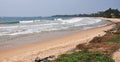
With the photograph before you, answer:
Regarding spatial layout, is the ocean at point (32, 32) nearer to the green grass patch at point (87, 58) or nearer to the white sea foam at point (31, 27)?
the white sea foam at point (31, 27)

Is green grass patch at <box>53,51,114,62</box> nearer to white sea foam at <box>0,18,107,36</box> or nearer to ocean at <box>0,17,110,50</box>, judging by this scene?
ocean at <box>0,17,110,50</box>

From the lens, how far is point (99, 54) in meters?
11.0

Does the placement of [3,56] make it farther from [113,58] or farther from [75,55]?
[113,58]

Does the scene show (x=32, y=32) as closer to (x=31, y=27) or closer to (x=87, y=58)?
(x=31, y=27)

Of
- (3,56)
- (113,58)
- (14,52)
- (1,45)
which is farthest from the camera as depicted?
(1,45)

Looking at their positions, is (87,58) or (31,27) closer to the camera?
(87,58)

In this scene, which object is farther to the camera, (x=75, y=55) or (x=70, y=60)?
(x=75, y=55)

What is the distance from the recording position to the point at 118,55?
1121 centimetres

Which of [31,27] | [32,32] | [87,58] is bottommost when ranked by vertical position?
[31,27]

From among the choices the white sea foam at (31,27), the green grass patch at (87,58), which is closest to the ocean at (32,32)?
the white sea foam at (31,27)

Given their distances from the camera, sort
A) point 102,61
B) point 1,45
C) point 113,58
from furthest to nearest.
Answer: point 1,45 < point 113,58 < point 102,61

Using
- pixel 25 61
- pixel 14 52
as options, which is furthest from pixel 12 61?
pixel 14 52

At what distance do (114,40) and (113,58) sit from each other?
4.87 meters

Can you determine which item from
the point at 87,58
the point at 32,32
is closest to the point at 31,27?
the point at 32,32
